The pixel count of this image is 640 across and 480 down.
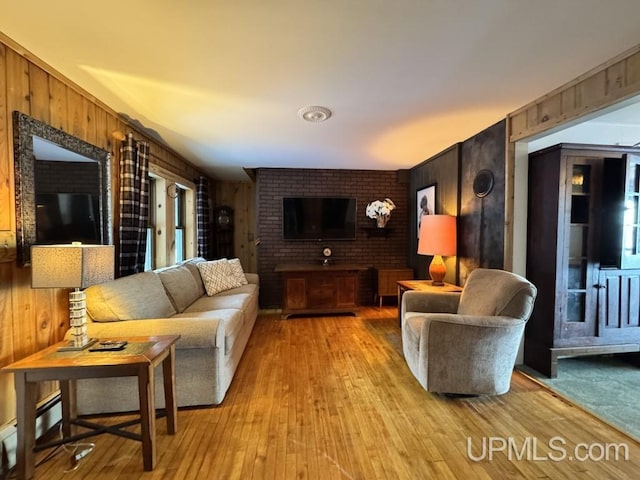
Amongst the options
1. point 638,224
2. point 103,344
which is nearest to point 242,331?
point 103,344

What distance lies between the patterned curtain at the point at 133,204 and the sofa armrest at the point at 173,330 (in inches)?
31.7

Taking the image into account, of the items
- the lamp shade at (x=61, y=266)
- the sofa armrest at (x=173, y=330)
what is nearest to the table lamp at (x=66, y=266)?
the lamp shade at (x=61, y=266)

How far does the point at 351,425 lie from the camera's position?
1840mm

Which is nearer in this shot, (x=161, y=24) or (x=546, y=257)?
(x=161, y=24)

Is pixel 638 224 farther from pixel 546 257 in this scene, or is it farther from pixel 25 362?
pixel 25 362

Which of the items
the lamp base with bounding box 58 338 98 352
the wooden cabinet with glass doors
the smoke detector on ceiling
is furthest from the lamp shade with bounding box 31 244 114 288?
the wooden cabinet with glass doors

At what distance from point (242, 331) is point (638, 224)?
3.65 m

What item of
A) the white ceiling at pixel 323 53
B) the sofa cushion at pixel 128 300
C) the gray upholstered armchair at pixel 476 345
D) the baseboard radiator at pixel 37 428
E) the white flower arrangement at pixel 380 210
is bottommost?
the baseboard radiator at pixel 37 428

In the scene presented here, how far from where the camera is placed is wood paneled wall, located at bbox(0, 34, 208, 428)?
5.06ft

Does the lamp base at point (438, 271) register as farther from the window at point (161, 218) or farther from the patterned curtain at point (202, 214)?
the patterned curtain at point (202, 214)

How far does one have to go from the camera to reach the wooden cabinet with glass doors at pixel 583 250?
96.6 inches

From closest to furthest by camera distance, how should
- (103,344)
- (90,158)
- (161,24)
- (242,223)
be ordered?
(161,24), (103,344), (90,158), (242,223)

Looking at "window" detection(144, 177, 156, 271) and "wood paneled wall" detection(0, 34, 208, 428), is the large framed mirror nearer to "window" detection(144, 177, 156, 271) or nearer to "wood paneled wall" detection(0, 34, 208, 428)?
"wood paneled wall" detection(0, 34, 208, 428)

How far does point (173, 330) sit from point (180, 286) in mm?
1105
